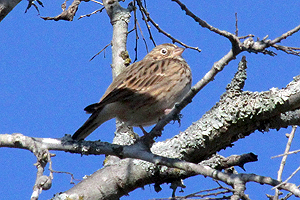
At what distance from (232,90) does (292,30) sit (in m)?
1.35

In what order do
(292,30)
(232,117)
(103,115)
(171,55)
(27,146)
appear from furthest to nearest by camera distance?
(171,55)
(103,115)
(232,117)
(27,146)
(292,30)

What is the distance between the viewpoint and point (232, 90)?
468 cm

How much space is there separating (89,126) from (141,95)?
0.91 meters

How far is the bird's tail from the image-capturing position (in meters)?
4.98

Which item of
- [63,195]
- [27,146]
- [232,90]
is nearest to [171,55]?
[232,90]

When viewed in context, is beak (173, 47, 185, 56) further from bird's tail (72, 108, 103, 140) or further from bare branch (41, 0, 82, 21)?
bird's tail (72, 108, 103, 140)

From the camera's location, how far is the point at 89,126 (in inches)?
204

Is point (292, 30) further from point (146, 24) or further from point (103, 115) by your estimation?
point (146, 24)

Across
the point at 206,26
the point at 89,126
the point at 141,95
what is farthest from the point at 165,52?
the point at 206,26

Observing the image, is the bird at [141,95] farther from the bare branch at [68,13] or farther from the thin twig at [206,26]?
the thin twig at [206,26]

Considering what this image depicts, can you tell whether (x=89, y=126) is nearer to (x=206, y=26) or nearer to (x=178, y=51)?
(x=206, y=26)

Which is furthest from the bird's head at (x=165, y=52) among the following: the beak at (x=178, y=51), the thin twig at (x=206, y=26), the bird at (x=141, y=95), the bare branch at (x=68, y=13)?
the thin twig at (x=206, y=26)

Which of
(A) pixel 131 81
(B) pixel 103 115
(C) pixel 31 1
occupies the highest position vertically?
(C) pixel 31 1

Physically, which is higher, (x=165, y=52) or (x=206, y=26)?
(x=165, y=52)
